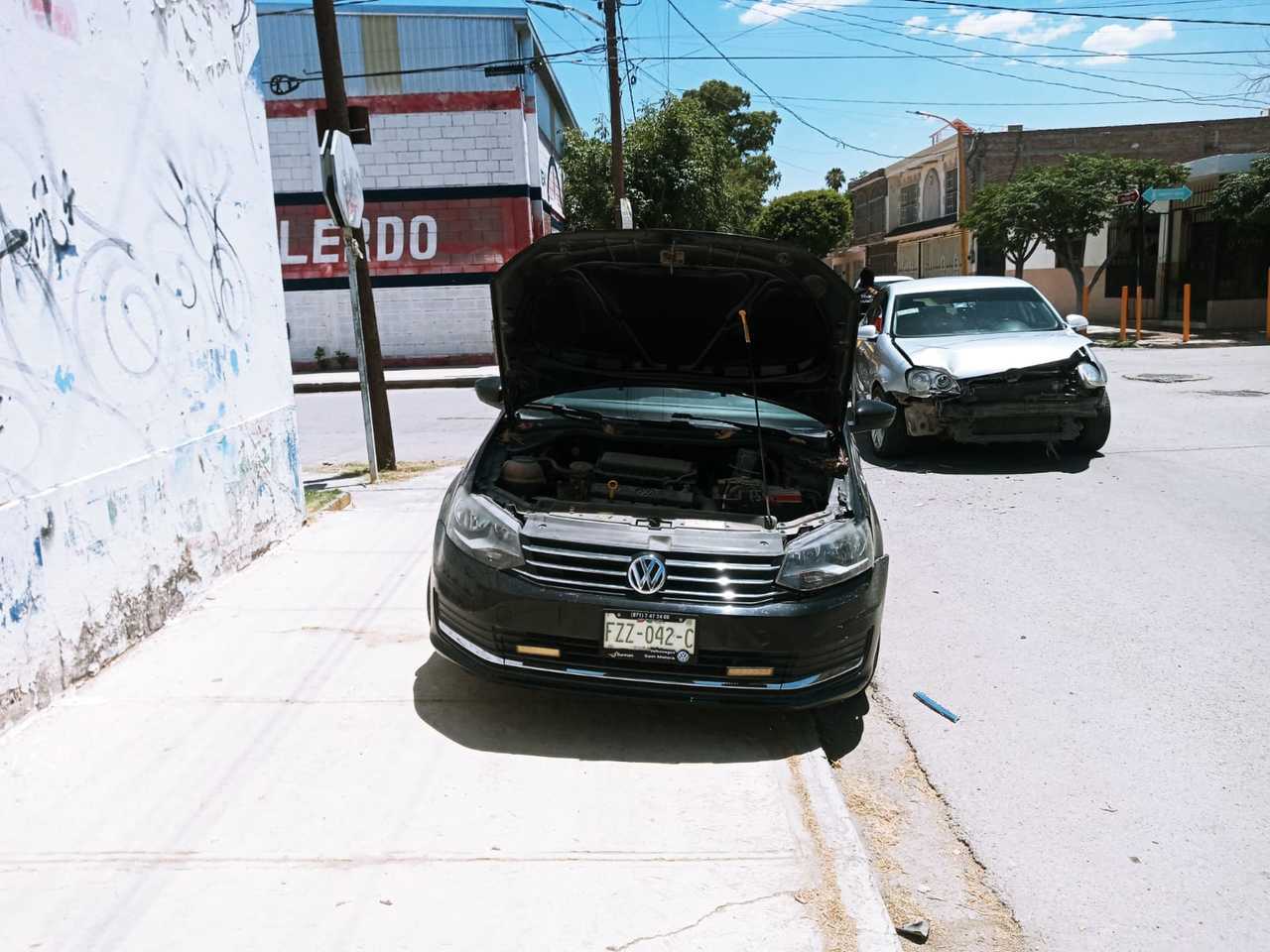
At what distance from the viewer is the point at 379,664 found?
469 cm

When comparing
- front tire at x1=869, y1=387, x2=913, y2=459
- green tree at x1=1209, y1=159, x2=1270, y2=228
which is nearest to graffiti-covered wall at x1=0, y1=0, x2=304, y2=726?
front tire at x1=869, y1=387, x2=913, y2=459

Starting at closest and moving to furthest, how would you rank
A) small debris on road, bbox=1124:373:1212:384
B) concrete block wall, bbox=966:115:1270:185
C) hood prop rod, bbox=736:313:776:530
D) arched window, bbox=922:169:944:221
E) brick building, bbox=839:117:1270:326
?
hood prop rod, bbox=736:313:776:530 < small debris on road, bbox=1124:373:1212:384 < brick building, bbox=839:117:1270:326 < concrete block wall, bbox=966:115:1270:185 < arched window, bbox=922:169:944:221

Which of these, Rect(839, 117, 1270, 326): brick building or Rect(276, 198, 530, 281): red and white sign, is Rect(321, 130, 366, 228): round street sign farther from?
Rect(839, 117, 1270, 326): brick building

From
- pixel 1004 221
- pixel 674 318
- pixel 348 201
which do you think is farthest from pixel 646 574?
pixel 1004 221

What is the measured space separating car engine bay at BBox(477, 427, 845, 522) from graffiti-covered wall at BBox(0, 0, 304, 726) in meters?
1.77

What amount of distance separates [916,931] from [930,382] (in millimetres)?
6688

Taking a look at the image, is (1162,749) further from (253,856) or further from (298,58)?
(298,58)

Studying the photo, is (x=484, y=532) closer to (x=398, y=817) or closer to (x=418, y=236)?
(x=398, y=817)

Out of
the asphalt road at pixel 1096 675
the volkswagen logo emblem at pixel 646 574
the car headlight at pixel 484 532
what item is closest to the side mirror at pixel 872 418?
the asphalt road at pixel 1096 675

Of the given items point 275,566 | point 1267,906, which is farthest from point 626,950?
point 275,566

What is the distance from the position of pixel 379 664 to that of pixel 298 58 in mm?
24258

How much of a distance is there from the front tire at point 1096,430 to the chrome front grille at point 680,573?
6.51 meters

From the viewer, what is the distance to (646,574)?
3.76 metres

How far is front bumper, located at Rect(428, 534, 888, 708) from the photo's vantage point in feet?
12.3
